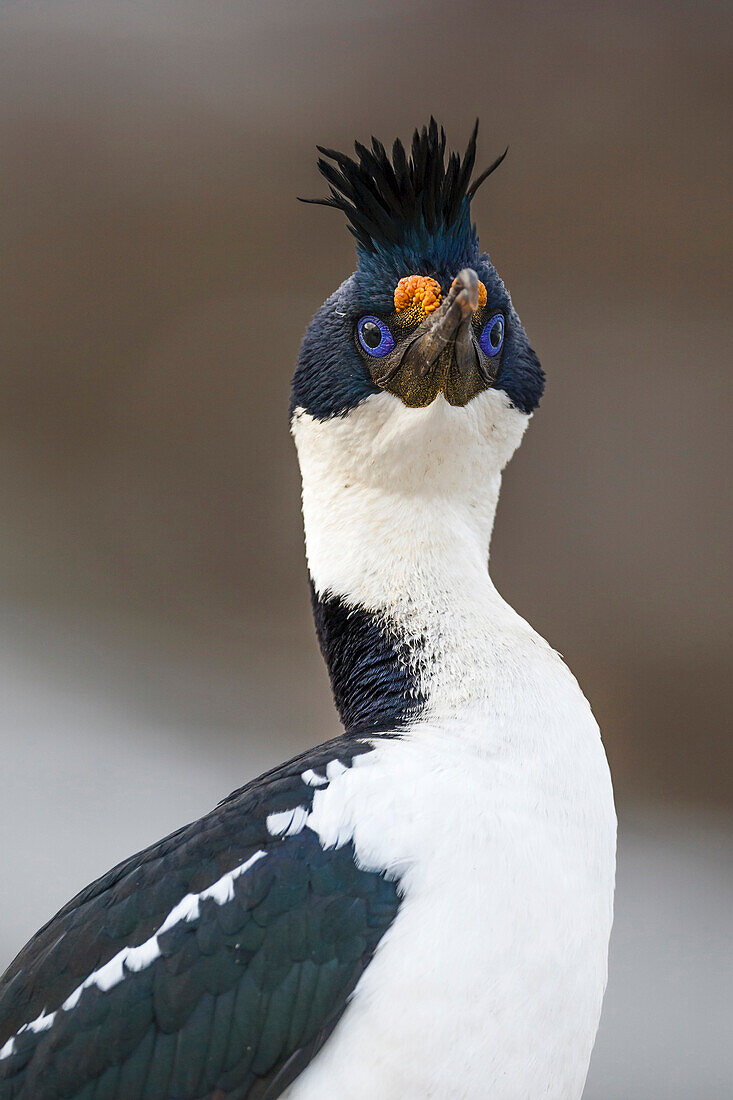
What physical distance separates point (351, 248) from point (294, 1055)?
101 inches

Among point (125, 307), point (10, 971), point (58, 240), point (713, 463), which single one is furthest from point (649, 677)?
point (10, 971)

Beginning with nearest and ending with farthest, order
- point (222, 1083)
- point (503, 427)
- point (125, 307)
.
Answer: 1. point (222, 1083)
2. point (503, 427)
3. point (125, 307)

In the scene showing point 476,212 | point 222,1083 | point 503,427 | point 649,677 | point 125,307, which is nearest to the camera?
point 222,1083

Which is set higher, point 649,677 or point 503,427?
point 649,677

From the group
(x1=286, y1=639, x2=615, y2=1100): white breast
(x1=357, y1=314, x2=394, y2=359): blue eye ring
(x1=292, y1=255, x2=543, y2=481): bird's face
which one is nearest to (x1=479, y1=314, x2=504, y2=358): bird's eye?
(x1=292, y1=255, x2=543, y2=481): bird's face

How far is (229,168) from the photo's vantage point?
3.18m

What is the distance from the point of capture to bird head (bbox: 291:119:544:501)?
1.39 m

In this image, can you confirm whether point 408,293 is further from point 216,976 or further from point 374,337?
point 216,976

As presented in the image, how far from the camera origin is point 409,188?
1.44 m

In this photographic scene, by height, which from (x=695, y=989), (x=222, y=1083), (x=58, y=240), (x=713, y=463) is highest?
(x=58, y=240)

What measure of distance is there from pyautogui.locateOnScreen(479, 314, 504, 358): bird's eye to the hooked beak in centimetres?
2

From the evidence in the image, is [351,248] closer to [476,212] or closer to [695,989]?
[476,212]

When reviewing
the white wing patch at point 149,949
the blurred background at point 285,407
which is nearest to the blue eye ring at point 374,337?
the white wing patch at point 149,949

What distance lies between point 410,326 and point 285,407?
209cm
